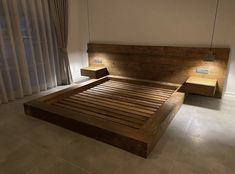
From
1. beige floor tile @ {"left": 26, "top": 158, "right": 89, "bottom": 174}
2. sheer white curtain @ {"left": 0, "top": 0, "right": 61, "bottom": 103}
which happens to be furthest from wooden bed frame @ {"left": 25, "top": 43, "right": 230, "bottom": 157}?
sheer white curtain @ {"left": 0, "top": 0, "right": 61, "bottom": 103}

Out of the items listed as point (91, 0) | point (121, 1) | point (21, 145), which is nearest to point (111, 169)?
point (21, 145)

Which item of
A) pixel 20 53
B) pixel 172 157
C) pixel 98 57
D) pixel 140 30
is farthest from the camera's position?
pixel 98 57

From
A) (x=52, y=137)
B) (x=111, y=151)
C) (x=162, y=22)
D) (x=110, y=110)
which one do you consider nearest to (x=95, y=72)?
(x=110, y=110)

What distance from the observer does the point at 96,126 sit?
1962mm

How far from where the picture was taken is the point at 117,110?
8.30 feet

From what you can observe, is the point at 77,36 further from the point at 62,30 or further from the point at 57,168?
the point at 57,168

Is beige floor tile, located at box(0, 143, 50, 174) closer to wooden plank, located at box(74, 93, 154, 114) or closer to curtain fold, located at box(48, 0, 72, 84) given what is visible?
wooden plank, located at box(74, 93, 154, 114)

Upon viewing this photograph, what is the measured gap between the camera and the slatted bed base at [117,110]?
183cm

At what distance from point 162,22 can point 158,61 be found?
0.75 meters

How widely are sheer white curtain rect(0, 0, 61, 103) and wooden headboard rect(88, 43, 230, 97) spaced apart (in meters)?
1.05

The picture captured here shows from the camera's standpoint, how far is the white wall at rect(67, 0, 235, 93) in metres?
2.99

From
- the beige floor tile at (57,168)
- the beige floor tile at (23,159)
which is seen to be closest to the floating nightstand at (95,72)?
the beige floor tile at (23,159)

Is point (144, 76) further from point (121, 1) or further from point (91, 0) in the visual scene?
point (91, 0)

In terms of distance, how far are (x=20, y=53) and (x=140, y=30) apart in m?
2.33
